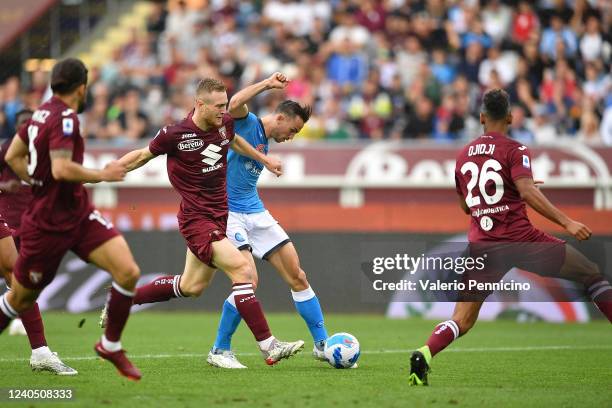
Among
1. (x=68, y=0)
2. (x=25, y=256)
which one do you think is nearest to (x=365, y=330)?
(x=25, y=256)

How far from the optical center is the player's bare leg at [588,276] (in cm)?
952

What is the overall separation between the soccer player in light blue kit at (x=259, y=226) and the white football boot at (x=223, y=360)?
2 cm

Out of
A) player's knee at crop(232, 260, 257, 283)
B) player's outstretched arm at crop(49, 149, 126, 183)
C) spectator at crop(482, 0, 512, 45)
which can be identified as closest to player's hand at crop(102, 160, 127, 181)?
player's outstretched arm at crop(49, 149, 126, 183)

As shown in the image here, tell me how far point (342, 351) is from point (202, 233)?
5.71 ft

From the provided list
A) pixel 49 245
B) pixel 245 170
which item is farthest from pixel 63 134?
pixel 245 170

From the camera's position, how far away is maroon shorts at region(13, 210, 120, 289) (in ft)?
A: 28.2

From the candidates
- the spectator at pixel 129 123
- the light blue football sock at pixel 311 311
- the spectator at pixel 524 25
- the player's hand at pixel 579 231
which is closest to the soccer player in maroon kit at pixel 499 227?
the player's hand at pixel 579 231

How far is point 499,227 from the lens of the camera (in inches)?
371

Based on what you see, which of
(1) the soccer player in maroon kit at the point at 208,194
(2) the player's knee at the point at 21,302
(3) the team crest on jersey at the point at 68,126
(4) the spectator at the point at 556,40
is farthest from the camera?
(4) the spectator at the point at 556,40

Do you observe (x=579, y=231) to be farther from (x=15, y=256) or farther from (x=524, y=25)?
(x=524, y=25)

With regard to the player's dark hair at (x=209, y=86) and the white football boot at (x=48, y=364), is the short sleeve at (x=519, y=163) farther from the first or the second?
the white football boot at (x=48, y=364)

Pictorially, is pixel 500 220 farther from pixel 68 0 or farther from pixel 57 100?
pixel 68 0

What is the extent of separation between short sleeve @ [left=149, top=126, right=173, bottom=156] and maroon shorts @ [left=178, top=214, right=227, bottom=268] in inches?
26.7

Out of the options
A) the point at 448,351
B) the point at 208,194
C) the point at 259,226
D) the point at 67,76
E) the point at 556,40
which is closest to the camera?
the point at 67,76
